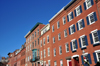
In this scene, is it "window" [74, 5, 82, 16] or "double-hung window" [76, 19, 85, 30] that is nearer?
"double-hung window" [76, 19, 85, 30]

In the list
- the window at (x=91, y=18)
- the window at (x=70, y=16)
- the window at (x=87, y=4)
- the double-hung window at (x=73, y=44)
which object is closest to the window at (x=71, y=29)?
the window at (x=70, y=16)

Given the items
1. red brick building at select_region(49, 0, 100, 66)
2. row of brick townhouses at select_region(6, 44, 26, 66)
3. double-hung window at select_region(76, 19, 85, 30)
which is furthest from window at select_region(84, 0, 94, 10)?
row of brick townhouses at select_region(6, 44, 26, 66)

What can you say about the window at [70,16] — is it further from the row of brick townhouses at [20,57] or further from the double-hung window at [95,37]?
Answer: the row of brick townhouses at [20,57]

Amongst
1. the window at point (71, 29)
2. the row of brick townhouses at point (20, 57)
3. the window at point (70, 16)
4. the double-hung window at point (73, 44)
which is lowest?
the row of brick townhouses at point (20, 57)

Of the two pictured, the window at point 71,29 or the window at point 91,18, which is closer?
the window at point 91,18

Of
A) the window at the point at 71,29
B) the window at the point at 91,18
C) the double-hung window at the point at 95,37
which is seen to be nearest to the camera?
the double-hung window at the point at 95,37

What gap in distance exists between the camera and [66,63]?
79.2ft

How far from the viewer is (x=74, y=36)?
22359 millimetres

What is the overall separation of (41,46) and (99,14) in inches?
947

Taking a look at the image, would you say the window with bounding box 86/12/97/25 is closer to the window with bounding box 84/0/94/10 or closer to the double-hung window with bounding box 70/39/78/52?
the window with bounding box 84/0/94/10

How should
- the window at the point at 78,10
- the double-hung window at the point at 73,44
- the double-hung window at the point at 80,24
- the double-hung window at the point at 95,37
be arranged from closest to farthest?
1. the double-hung window at the point at 95,37
2. the double-hung window at the point at 80,24
3. the window at the point at 78,10
4. the double-hung window at the point at 73,44

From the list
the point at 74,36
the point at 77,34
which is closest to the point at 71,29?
the point at 74,36

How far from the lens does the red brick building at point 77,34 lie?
703 inches

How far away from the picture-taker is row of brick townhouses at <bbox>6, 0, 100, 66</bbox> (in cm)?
1792
